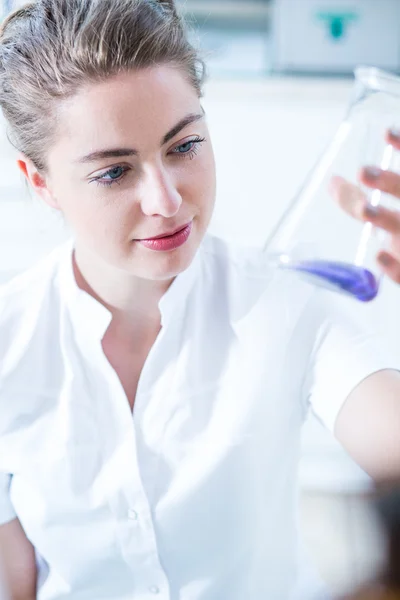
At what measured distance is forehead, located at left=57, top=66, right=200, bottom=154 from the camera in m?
0.78

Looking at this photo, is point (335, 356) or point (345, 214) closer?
point (345, 214)

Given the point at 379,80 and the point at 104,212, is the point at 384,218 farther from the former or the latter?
the point at 104,212

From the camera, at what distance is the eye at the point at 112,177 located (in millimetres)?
812

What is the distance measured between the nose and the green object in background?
3.31 ft

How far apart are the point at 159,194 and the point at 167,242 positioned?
0.06 m

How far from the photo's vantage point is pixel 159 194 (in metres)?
0.79

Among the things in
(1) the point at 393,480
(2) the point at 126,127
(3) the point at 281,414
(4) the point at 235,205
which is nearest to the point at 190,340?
(3) the point at 281,414

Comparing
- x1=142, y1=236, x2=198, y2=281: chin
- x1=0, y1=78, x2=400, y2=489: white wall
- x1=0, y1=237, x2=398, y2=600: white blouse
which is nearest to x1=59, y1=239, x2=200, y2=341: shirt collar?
x1=0, y1=237, x2=398, y2=600: white blouse

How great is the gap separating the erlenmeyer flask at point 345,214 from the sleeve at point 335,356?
198 millimetres

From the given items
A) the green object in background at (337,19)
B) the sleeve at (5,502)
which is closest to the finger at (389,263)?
the sleeve at (5,502)

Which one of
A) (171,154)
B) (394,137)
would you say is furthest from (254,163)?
(394,137)

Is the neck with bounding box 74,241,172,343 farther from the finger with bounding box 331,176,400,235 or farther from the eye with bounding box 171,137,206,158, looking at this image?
the finger with bounding box 331,176,400,235

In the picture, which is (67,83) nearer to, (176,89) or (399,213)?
(176,89)

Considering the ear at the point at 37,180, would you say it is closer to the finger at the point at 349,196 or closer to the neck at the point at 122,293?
the neck at the point at 122,293
